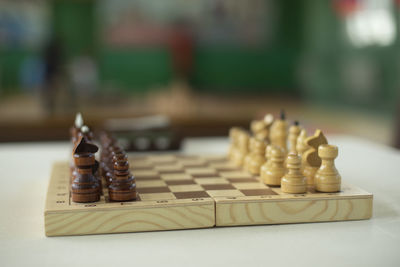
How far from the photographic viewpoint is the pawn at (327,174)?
3.37 feet

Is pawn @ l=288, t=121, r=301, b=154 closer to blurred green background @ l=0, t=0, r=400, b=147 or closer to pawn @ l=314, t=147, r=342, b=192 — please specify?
pawn @ l=314, t=147, r=342, b=192

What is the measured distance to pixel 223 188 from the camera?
108cm

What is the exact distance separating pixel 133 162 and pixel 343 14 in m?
8.60

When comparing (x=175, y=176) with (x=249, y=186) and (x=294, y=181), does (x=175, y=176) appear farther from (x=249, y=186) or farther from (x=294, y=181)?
(x=294, y=181)

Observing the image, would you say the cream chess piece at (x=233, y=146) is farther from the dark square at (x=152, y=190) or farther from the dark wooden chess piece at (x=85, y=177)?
the dark wooden chess piece at (x=85, y=177)

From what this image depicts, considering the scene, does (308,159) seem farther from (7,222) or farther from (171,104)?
(171,104)

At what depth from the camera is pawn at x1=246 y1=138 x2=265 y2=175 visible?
1.23 meters

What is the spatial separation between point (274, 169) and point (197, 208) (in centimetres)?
24

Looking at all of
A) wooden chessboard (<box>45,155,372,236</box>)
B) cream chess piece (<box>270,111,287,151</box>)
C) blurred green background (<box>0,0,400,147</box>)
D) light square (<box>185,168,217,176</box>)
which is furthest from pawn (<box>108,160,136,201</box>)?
blurred green background (<box>0,0,400,147</box>)

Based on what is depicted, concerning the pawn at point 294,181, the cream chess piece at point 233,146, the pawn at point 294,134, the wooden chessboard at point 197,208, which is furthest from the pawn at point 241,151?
the pawn at point 294,181

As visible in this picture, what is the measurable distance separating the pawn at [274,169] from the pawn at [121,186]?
0.31 metres

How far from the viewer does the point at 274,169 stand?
1.09 m

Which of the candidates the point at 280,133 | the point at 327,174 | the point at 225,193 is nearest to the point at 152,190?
the point at 225,193

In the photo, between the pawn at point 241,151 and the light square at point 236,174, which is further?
the pawn at point 241,151
